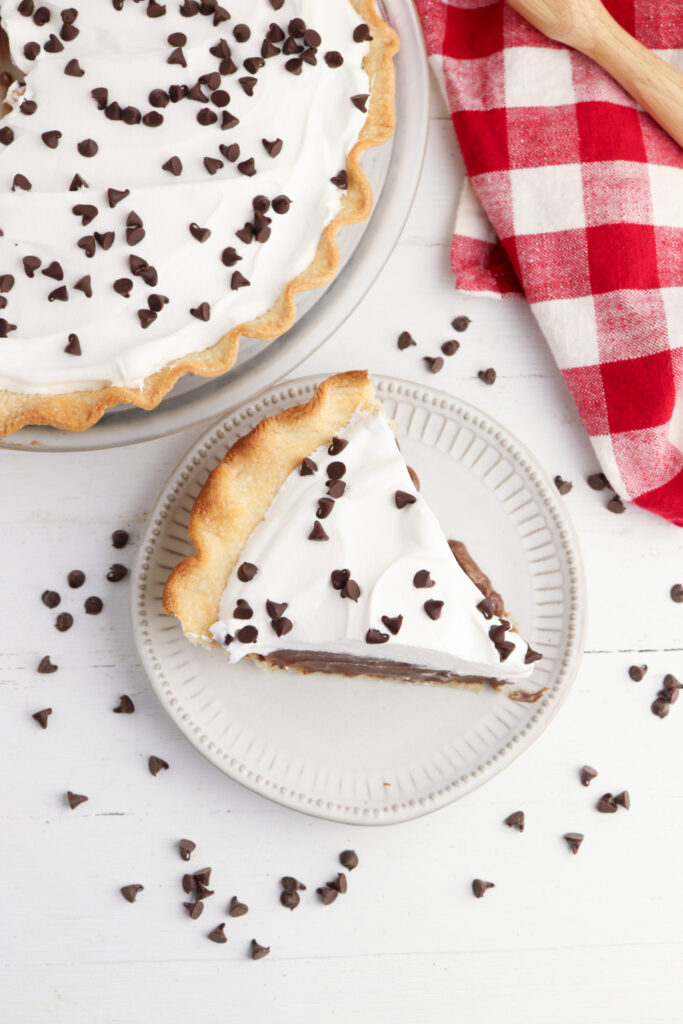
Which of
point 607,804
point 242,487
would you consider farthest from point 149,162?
point 607,804

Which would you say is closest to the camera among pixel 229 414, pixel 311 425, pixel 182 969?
pixel 311 425

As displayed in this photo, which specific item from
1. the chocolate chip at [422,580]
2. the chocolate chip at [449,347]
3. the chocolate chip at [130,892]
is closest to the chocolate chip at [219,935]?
the chocolate chip at [130,892]

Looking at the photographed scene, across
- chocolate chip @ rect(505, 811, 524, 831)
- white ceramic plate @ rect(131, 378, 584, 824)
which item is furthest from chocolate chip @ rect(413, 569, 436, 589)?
chocolate chip @ rect(505, 811, 524, 831)

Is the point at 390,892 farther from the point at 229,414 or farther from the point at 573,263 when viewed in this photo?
the point at 573,263

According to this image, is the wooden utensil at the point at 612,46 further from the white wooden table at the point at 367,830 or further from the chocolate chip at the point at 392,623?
the chocolate chip at the point at 392,623

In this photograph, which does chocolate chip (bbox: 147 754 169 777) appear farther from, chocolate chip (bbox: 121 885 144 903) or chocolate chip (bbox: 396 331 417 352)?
chocolate chip (bbox: 396 331 417 352)

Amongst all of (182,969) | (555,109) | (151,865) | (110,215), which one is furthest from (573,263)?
(182,969)
